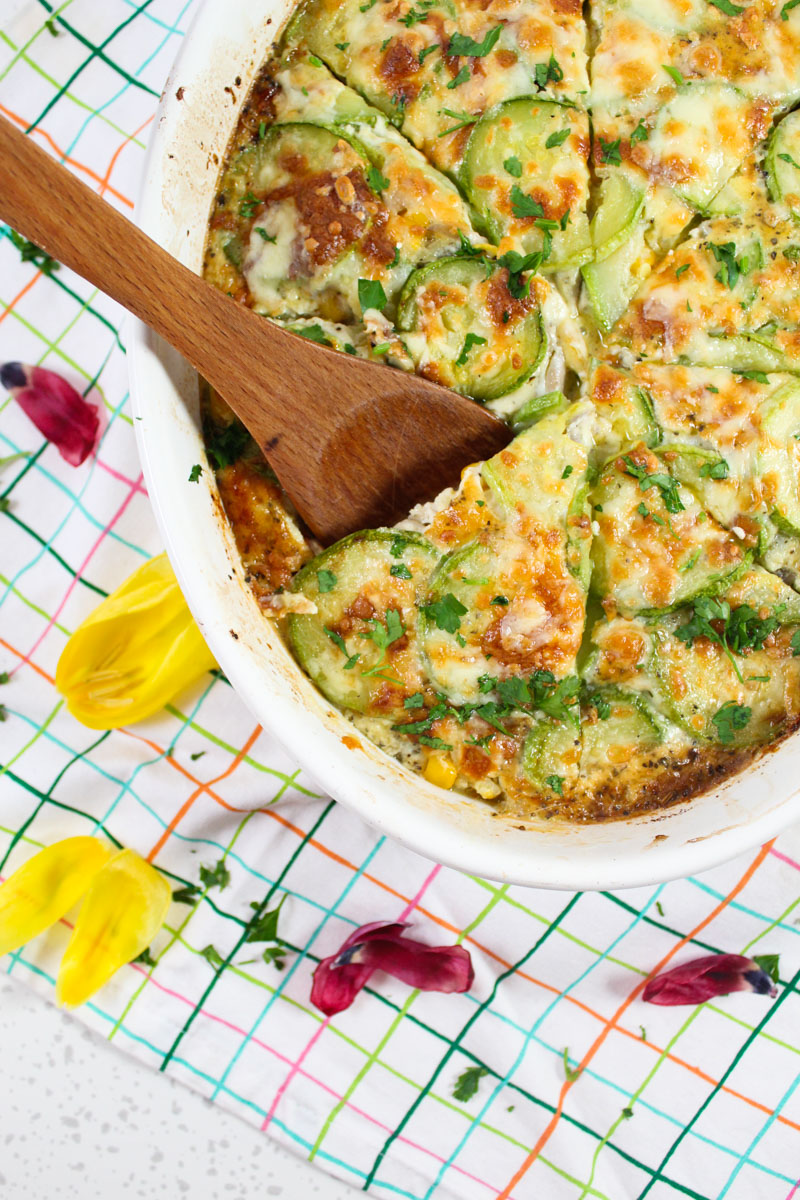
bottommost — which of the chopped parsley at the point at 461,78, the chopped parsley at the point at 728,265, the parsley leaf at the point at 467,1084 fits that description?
the parsley leaf at the point at 467,1084

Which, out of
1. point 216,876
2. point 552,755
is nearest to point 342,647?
point 552,755

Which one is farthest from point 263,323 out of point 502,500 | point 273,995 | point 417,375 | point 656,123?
point 273,995

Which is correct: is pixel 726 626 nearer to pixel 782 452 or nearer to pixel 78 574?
pixel 782 452

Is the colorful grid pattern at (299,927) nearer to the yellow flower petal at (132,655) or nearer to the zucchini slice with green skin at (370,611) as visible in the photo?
the yellow flower petal at (132,655)

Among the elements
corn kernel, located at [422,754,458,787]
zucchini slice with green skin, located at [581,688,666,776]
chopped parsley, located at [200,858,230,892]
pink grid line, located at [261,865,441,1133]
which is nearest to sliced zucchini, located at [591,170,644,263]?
zucchini slice with green skin, located at [581,688,666,776]

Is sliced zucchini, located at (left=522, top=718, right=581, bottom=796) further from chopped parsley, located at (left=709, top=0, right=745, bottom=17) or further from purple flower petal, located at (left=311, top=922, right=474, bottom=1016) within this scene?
chopped parsley, located at (left=709, top=0, right=745, bottom=17)

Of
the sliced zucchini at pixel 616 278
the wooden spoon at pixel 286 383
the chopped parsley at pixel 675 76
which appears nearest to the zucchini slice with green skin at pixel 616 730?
the wooden spoon at pixel 286 383
